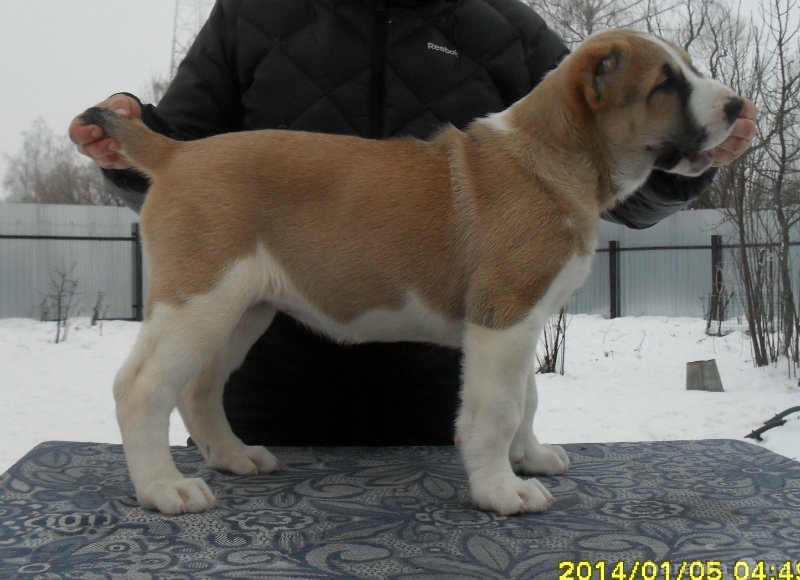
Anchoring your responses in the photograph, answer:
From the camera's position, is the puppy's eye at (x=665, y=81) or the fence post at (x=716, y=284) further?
the fence post at (x=716, y=284)

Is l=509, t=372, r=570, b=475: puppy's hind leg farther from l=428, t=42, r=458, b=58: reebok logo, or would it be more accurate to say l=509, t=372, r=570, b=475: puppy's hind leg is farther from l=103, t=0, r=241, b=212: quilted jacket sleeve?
l=103, t=0, r=241, b=212: quilted jacket sleeve

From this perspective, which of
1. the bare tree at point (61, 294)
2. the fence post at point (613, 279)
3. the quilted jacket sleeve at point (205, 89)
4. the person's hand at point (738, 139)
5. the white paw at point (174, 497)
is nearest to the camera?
the white paw at point (174, 497)

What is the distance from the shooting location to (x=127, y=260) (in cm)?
1476

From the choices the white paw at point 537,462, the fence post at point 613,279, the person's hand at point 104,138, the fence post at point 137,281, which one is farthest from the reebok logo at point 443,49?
the fence post at point 613,279

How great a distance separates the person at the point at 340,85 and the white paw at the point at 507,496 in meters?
1.02

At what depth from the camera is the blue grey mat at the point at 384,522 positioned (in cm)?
184

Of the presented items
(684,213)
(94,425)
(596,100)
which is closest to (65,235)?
(94,425)

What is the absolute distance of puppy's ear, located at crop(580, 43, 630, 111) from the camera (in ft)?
7.40

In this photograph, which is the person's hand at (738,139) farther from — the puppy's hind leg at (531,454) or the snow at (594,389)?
the snow at (594,389)

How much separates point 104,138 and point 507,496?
1.65m

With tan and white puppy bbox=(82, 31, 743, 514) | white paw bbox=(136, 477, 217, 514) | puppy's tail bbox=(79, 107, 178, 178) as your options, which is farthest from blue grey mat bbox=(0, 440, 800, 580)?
puppy's tail bbox=(79, 107, 178, 178)

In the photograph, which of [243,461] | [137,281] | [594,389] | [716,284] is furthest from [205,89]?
[137,281]

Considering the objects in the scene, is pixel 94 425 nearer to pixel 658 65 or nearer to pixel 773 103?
pixel 658 65

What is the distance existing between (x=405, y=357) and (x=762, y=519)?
1497mm
